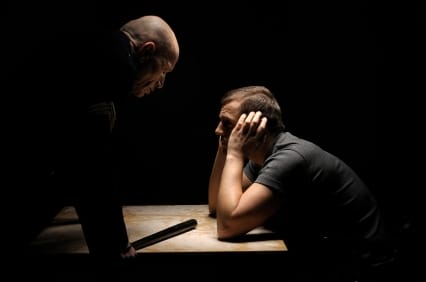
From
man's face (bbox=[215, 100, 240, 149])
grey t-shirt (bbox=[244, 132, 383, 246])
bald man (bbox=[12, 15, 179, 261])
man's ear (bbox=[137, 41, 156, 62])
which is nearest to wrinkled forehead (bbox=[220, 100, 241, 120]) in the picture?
man's face (bbox=[215, 100, 240, 149])

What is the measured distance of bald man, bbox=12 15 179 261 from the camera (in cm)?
189

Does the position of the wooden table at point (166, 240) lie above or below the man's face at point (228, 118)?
below

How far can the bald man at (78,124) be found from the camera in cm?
189

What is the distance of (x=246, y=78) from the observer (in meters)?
3.17

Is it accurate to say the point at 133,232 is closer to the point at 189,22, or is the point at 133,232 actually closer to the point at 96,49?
the point at 96,49

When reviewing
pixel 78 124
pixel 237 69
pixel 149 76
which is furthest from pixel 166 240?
pixel 237 69

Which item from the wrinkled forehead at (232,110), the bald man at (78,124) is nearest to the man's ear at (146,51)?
the bald man at (78,124)

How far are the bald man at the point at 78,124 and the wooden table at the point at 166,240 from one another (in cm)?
22

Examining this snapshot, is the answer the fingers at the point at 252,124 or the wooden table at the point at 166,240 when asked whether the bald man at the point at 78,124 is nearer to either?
the wooden table at the point at 166,240

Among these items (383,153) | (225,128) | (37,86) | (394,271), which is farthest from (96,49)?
(383,153)

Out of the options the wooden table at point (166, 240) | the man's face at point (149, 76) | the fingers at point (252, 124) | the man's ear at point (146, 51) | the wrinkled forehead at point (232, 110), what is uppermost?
the man's ear at point (146, 51)

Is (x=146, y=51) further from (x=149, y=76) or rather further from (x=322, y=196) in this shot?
(x=322, y=196)

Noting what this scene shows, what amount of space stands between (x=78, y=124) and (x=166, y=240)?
683 mm

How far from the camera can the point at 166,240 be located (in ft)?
7.40
